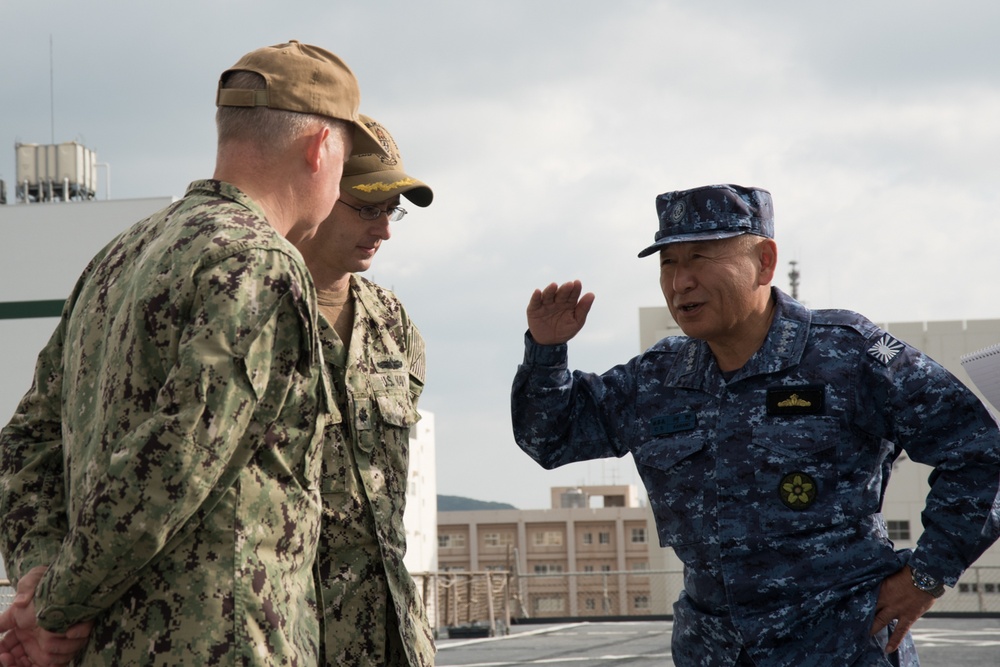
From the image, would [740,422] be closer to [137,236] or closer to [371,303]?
[371,303]

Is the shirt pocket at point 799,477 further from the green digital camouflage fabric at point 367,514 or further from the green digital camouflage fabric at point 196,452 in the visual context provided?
the green digital camouflage fabric at point 196,452

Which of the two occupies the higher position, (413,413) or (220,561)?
(413,413)

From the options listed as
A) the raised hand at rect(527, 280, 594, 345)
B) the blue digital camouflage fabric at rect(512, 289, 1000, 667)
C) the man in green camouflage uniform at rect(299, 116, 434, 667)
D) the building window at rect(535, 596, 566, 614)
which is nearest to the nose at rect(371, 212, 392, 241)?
the man in green camouflage uniform at rect(299, 116, 434, 667)

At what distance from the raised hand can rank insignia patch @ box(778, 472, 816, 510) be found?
0.81 m

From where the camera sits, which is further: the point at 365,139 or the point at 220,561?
the point at 365,139

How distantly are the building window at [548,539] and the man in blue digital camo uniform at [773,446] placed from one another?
313ft

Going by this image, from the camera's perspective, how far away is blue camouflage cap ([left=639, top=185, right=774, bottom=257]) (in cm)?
367

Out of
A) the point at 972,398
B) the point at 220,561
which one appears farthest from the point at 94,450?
the point at 972,398

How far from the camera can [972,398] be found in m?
3.42

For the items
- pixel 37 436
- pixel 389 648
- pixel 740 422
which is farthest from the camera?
pixel 740 422

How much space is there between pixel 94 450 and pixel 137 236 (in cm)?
48

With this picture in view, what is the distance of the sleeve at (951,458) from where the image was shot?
133 inches

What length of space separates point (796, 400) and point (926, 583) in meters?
0.60

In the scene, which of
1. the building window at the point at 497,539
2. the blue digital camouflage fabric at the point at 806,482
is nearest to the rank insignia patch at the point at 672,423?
the blue digital camouflage fabric at the point at 806,482
